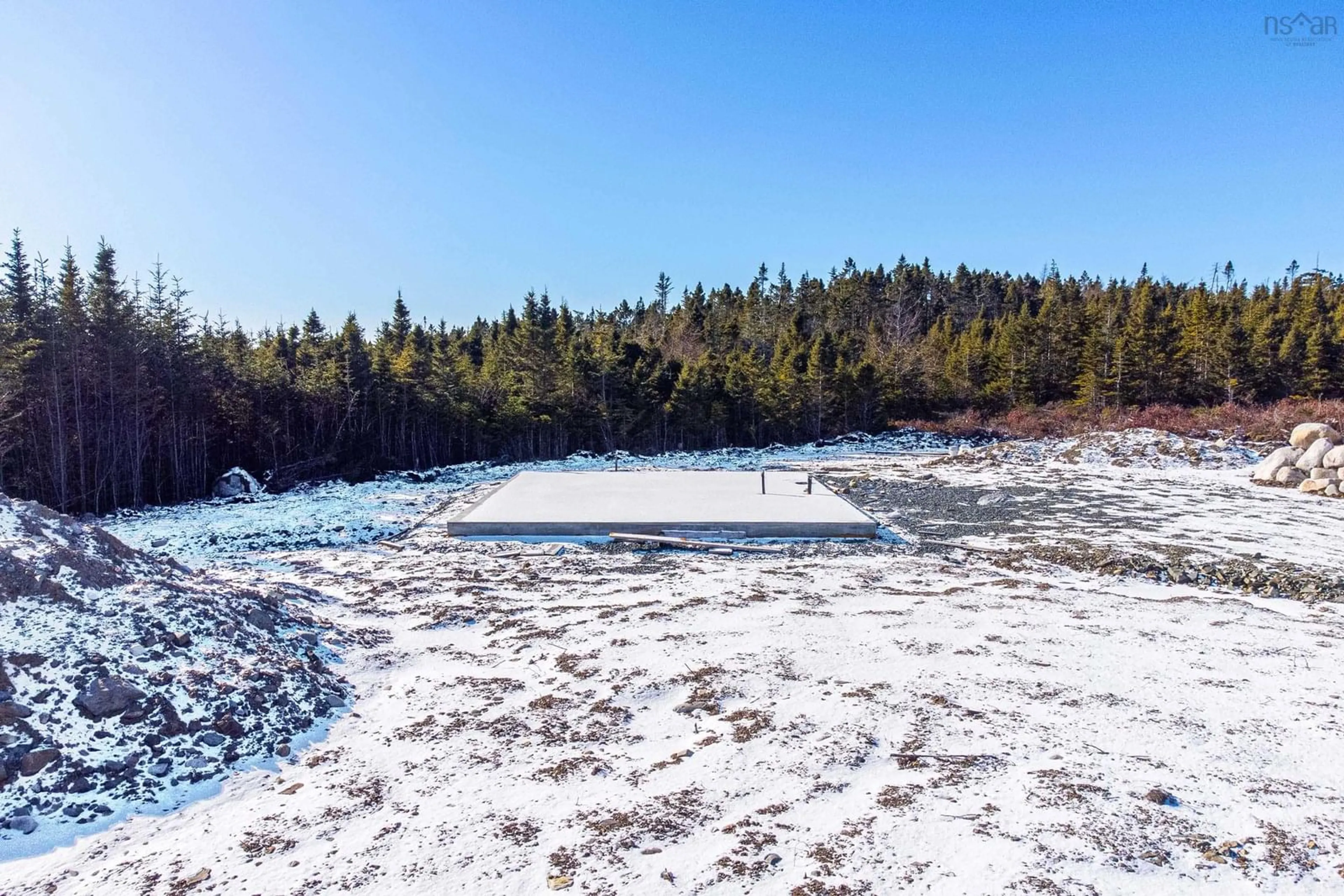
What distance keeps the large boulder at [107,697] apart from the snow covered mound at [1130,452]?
2412 centimetres

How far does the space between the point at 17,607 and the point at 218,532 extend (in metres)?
8.25

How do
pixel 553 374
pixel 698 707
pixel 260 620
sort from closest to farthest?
pixel 698 707 → pixel 260 620 → pixel 553 374

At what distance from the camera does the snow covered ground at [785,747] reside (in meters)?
3.19

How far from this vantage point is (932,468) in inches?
892

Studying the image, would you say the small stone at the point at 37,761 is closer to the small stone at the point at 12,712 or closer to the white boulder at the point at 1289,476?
the small stone at the point at 12,712

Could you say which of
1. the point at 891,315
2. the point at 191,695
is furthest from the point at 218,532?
the point at 891,315

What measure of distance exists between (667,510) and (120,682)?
9.49 meters

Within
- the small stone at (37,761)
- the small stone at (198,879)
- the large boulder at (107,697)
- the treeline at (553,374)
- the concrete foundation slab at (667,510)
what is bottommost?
the small stone at (198,879)

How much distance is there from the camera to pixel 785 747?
172 inches

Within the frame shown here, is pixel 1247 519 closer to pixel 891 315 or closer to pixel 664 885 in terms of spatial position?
pixel 664 885

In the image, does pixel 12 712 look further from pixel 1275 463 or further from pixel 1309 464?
pixel 1275 463

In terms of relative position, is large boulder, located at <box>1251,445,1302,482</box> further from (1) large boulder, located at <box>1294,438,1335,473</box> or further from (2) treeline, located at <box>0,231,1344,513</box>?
(2) treeline, located at <box>0,231,1344,513</box>

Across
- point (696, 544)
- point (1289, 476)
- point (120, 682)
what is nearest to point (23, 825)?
point (120, 682)

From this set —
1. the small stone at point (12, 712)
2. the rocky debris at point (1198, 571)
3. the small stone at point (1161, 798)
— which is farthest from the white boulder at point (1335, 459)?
the small stone at point (12, 712)
